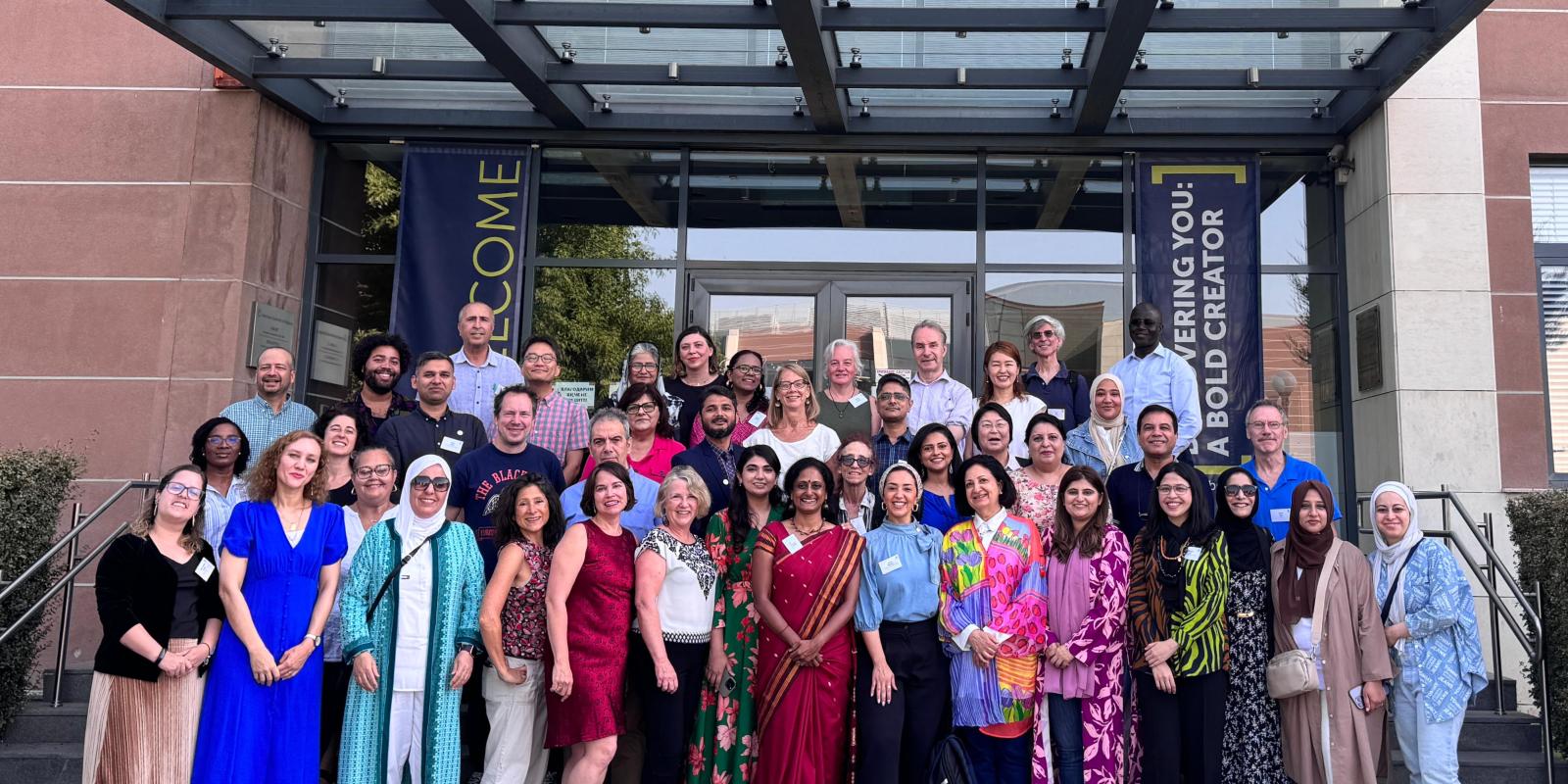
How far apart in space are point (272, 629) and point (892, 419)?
121 inches

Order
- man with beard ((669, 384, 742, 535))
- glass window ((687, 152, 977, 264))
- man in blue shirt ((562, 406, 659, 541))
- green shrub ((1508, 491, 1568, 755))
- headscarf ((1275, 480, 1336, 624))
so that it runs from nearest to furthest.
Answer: headscarf ((1275, 480, 1336, 624)), man in blue shirt ((562, 406, 659, 541)), man with beard ((669, 384, 742, 535)), green shrub ((1508, 491, 1568, 755)), glass window ((687, 152, 977, 264))

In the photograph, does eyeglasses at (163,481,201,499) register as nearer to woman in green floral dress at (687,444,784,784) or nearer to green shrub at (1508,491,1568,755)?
woman in green floral dress at (687,444,784,784)

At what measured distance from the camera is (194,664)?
4.45 meters

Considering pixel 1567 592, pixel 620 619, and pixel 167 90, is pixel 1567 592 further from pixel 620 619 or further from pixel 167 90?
pixel 167 90

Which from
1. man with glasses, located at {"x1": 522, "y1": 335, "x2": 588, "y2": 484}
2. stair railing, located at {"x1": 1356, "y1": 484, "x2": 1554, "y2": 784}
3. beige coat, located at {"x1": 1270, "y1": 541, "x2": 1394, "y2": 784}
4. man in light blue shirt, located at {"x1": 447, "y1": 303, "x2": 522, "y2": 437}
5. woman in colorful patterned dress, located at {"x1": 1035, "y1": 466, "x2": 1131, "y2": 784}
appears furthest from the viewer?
man in light blue shirt, located at {"x1": 447, "y1": 303, "x2": 522, "y2": 437}

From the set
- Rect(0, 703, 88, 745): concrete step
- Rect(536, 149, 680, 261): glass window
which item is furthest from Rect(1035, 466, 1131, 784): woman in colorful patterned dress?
Rect(0, 703, 88, 745): concrete step

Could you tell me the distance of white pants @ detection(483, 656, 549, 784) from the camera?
15.3ft

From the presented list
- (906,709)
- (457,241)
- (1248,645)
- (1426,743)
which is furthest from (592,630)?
(457,241)

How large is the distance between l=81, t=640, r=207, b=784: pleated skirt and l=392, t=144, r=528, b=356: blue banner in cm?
421

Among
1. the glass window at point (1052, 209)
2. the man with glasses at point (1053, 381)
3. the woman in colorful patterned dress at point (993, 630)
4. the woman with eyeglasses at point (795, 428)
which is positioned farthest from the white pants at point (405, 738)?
the glass window at point (1052, 209)

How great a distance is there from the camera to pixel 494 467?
542 centimetres

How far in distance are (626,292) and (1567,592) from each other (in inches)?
247

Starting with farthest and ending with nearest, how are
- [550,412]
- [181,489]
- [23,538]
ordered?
1. [550,412]
2. [23,538]
3. [181,489]

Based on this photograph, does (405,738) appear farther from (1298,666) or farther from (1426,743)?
(1426,743)
